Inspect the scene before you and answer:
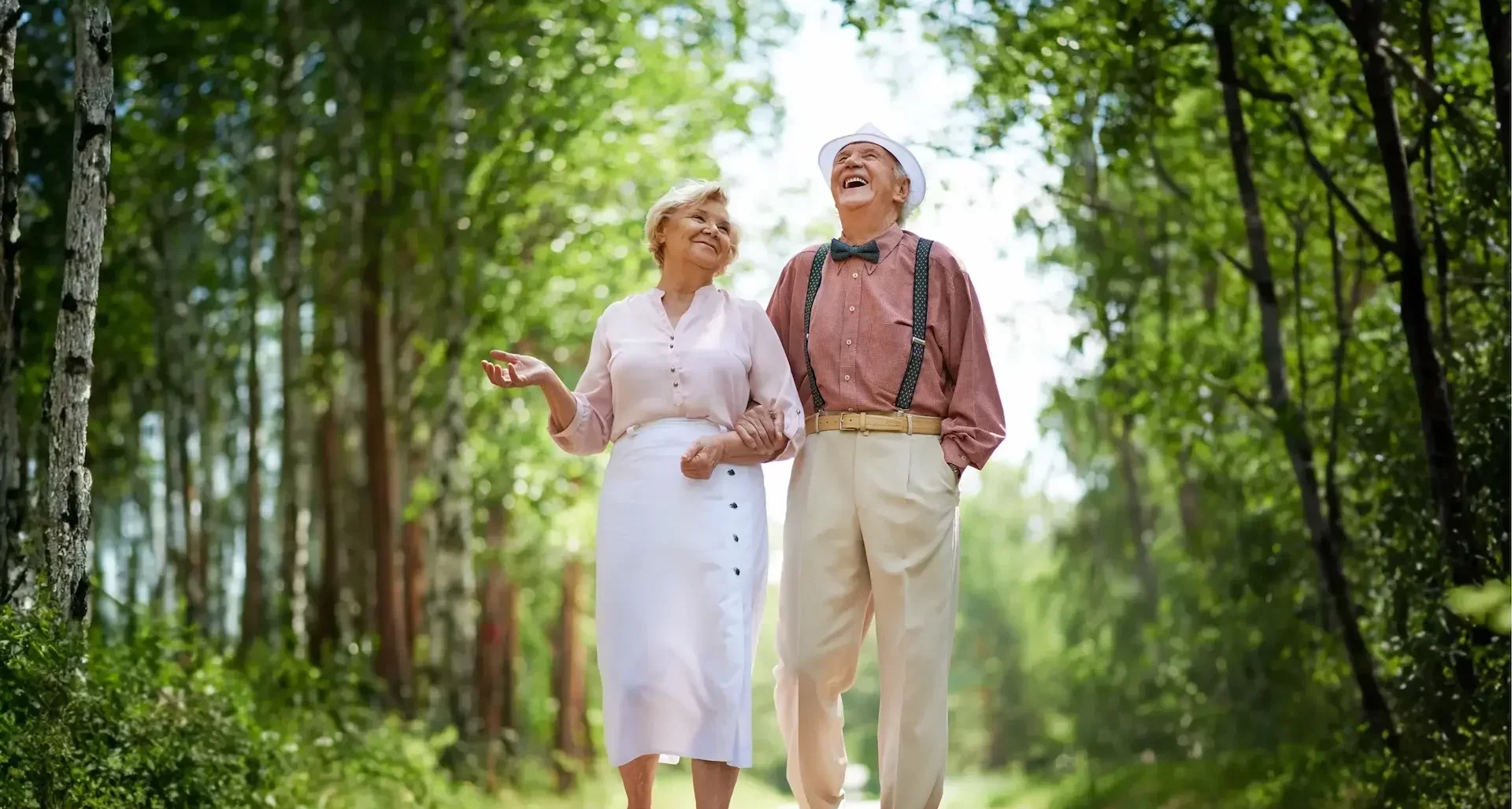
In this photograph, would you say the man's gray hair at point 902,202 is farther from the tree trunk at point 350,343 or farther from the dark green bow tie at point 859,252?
the tree trunk at point 350,343

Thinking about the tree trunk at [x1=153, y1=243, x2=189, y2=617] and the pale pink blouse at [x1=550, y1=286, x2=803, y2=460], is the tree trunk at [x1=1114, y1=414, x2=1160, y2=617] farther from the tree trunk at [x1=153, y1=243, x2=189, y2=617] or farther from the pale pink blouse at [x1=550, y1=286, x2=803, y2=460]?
the pale pink blouse at [x1=550, y1=286, x2=803, y2=460]

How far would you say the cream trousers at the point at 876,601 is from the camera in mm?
5750

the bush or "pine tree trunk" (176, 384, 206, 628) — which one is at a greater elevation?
"pine tree trunk" (176, 384, 206, 628)

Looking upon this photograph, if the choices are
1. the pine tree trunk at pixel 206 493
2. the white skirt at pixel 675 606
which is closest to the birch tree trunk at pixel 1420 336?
the white skirt at pixel 675 606

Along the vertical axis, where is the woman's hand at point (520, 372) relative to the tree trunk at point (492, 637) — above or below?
above

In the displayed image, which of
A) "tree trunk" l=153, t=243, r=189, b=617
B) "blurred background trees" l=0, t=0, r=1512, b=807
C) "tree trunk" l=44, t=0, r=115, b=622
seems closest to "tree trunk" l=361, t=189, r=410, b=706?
"blurred background trees" l=0, t=0, r=1512, b=807

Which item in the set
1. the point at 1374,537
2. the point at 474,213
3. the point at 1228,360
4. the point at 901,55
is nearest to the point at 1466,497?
the point at 1374,537

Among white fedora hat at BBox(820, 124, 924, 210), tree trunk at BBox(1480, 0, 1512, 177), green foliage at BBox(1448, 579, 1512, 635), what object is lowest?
green foliage at BBox(1448, 579, 1512, 635)

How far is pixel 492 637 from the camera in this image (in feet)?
72.8

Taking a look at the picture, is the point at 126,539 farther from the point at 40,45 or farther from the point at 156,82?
the point at 40,45

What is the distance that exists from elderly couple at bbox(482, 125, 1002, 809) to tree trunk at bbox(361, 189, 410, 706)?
30.3 feet

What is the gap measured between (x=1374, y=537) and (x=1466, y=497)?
120 cm

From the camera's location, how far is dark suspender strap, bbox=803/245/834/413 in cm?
598

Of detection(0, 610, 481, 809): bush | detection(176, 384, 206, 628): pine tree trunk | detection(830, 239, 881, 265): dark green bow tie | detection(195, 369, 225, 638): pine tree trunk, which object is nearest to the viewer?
detection(0, 610, 481, 809): bush
